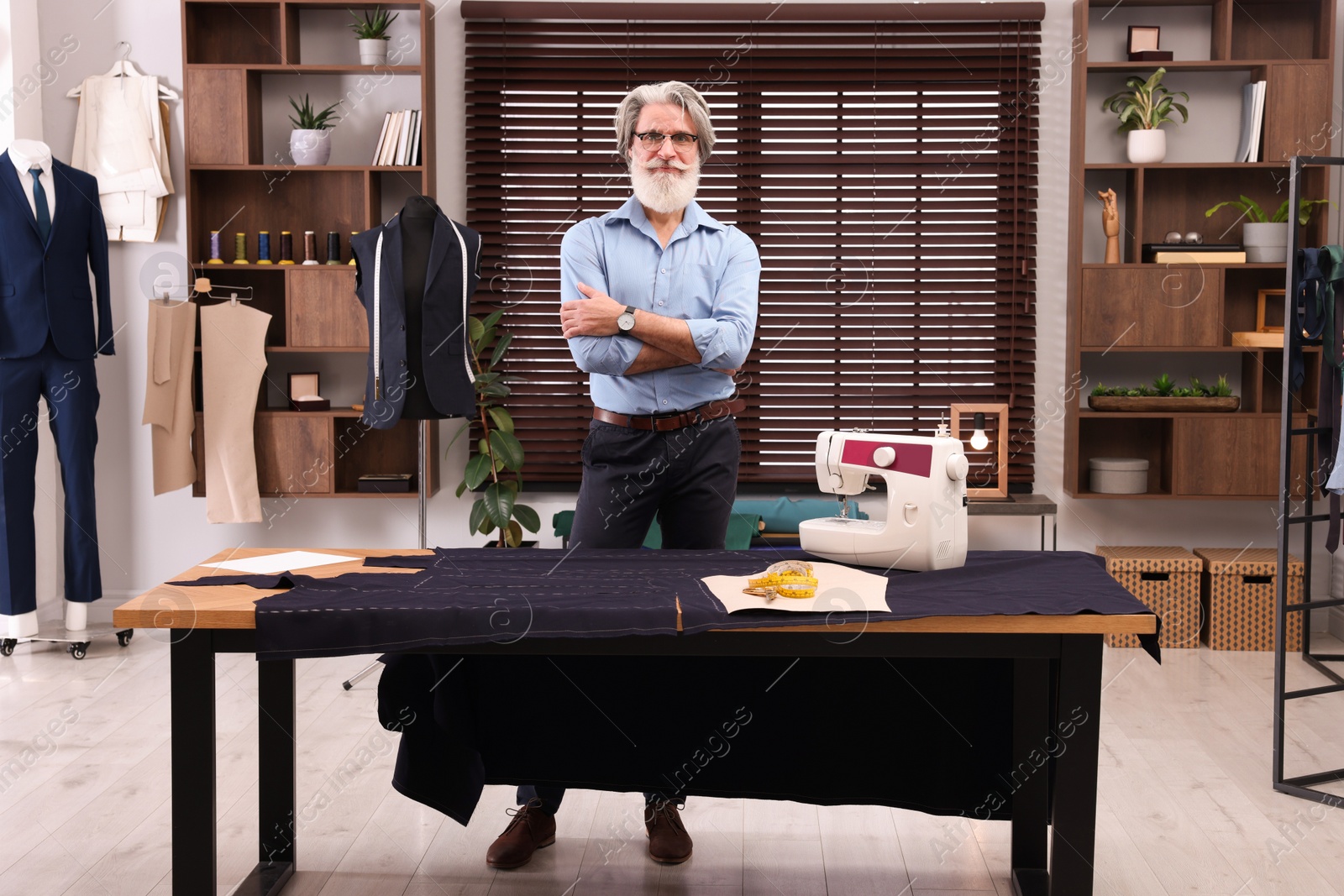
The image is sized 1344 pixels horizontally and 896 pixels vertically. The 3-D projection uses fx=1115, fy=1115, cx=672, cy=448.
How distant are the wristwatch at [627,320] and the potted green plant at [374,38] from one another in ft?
8.50

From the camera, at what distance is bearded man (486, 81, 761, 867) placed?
8.23 ft

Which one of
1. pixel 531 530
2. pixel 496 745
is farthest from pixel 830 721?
pixel 531 530

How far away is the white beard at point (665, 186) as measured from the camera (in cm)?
256

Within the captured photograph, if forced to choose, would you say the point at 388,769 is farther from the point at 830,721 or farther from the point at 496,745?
the point at 830,721

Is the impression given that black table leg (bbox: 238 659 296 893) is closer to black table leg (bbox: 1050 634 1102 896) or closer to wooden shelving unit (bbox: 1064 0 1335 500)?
black table leg (bbox: 1050 634 1102 896)

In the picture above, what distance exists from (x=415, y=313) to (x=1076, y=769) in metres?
2.59

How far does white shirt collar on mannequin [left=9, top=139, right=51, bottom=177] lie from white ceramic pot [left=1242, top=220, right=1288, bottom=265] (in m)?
4.59

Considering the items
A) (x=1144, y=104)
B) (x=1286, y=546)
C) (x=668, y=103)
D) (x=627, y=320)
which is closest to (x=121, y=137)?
(x=668, y=103)

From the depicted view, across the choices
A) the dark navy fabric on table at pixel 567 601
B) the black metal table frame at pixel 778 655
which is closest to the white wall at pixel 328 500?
the dark navy fabric on table at pixel 567 601

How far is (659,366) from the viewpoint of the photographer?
2.46 metres

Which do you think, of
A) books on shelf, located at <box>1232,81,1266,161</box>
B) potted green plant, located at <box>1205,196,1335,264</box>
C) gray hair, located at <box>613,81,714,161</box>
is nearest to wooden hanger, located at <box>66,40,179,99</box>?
gray hair, located at <box>613,81,714,161</box>

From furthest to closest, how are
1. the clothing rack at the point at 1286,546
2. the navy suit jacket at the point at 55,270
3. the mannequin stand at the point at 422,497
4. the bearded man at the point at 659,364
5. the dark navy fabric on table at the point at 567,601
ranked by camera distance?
1. the navy suit jacket at the point at 55,270
2. the mannequin stand at the point at 422,497
3. the clothing rack at the point at 1286,546
4. the bearded man at the point at 659,364
5. the dark navy fabric on table at the point at 567,601

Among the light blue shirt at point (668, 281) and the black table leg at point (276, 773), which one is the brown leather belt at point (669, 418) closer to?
the light blue shirt at point (668, 281)

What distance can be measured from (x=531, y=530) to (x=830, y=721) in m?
2.25
